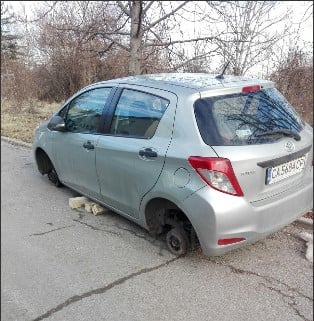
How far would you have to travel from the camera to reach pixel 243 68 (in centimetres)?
709

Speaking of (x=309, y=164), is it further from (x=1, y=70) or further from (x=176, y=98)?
(x=1, y=70)

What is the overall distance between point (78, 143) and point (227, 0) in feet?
11.8

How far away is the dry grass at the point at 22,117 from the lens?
28.1 feet

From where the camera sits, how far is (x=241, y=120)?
286cm

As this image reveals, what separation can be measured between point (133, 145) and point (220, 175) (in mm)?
963

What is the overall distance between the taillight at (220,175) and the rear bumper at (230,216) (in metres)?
0.05

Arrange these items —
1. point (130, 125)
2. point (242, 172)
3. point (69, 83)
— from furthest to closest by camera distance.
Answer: point (69, 83), point (130, 125), point (242, 172)

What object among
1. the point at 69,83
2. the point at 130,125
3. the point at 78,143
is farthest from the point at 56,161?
the point at 69,83

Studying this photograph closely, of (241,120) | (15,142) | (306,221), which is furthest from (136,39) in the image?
(306,221)

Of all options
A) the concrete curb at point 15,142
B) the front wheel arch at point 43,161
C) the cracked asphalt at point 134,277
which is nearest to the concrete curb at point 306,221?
the cracked asphalt at point 134,277

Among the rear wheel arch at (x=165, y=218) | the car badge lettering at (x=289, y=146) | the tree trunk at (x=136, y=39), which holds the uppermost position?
the tree trunk at (x=136, y=39)

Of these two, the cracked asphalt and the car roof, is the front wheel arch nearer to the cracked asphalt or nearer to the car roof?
the cracked asphalt

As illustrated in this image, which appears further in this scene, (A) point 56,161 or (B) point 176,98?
(A) point 56,161

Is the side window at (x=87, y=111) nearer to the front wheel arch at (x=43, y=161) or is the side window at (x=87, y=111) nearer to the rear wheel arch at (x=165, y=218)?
the front wheel arch at (x=43, y=161)
